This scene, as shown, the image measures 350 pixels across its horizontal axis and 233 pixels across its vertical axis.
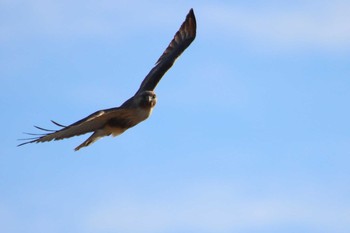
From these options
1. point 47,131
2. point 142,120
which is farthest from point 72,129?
point 142,120

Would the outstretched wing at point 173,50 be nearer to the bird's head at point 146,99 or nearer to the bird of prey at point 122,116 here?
the bird of prey at point 122,116

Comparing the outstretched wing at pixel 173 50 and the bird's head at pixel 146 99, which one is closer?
the bird's head at pixel 146 99

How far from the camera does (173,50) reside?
75.6 ft

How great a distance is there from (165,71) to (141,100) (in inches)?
89.0

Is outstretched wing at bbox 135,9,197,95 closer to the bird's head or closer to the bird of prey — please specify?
the bird of prey

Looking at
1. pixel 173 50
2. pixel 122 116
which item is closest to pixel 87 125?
pixel 122 116

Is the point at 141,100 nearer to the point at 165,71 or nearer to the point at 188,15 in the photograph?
the point at 165,71

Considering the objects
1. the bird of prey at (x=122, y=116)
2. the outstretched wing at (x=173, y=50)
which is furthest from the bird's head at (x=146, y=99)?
the outstretched wing at (x=173, y=50)

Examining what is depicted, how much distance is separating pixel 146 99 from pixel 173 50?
3.22 meters

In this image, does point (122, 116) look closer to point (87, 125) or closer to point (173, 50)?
point (87, 125)

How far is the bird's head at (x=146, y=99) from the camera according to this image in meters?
20.0

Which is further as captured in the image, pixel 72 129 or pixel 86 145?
pixel 86 145

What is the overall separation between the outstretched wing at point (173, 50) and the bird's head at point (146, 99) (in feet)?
4.84

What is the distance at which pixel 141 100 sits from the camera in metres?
20.0
